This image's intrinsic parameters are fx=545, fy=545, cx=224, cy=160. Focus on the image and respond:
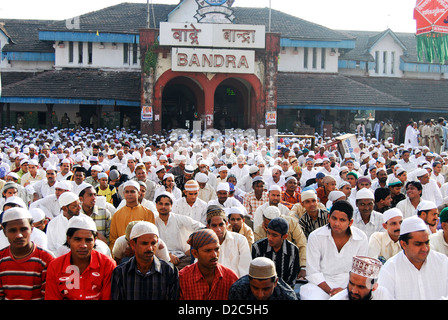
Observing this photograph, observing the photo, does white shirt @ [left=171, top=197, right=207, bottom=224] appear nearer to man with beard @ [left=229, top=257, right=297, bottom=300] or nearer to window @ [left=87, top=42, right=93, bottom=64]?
man with beard @ [left=229, top=257, right=297, bottom=300]

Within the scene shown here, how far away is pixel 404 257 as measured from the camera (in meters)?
4.89

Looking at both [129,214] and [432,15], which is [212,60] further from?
[129,214]

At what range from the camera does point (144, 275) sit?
4566 mm

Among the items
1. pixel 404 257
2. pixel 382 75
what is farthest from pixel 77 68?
pixel 404 257

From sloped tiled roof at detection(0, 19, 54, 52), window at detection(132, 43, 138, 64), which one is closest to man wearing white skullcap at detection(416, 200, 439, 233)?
window at detection(132, 43, 138, 64)

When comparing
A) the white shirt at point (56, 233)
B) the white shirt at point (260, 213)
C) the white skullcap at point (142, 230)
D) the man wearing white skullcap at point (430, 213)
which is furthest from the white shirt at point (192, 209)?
the white skullcap at point (142, 230)

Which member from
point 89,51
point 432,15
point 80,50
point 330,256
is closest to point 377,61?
point 89,51

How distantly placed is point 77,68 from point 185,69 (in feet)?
24.2

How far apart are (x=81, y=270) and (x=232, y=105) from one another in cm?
2647

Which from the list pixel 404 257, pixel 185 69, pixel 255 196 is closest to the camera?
pixel 404 257

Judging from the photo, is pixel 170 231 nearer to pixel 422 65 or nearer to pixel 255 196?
pixel 255 196

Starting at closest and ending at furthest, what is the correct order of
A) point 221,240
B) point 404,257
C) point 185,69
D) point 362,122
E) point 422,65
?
point 404,257 < point 221,240 < point 185,69 < point 362,122 < point 422,65

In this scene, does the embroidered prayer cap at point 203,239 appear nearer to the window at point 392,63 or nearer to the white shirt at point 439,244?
Answer: the white shirt at point 439,244

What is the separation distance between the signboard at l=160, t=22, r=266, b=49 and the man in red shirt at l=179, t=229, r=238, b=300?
831 inches
